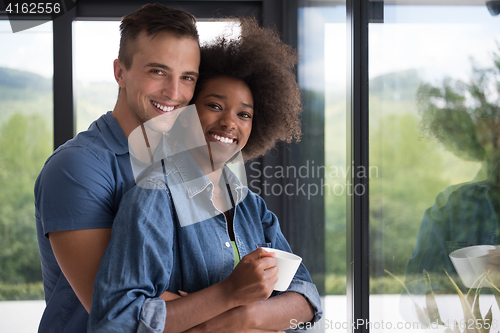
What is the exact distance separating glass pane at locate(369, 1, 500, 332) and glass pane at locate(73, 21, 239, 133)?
A: 1.27 metres

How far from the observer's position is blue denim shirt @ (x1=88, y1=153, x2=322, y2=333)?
74cm

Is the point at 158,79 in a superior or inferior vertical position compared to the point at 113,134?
superior

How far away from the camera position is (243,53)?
45.9 inches

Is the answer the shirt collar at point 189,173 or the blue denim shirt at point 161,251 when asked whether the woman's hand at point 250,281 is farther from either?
the shirt collar at point 189,173

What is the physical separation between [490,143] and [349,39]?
0.59 meters

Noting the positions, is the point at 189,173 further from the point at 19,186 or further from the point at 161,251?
the point at 19,186

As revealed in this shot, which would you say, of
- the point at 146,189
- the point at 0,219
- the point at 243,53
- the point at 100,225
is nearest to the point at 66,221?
the point at 100,225

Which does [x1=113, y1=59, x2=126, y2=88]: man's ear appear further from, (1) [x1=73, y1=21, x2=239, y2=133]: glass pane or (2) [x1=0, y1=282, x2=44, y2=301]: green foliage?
(2) [x1=0, y1=282, x2=44, y2=301]: green foliage

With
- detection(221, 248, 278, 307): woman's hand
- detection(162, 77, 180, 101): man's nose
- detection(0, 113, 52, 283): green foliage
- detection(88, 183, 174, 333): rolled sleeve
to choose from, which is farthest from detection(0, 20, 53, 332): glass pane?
detection(221, 248, 278, 307): woman's hand

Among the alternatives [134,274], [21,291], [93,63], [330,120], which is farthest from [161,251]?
[21,291]

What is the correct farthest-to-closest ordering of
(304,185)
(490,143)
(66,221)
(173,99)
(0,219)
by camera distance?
(0,219) → (304,185) → (173,99) → (66,221) → (490,143)

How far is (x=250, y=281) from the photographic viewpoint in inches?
31.9

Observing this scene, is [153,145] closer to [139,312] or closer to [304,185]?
[139,312]

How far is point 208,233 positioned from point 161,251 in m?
0.15
